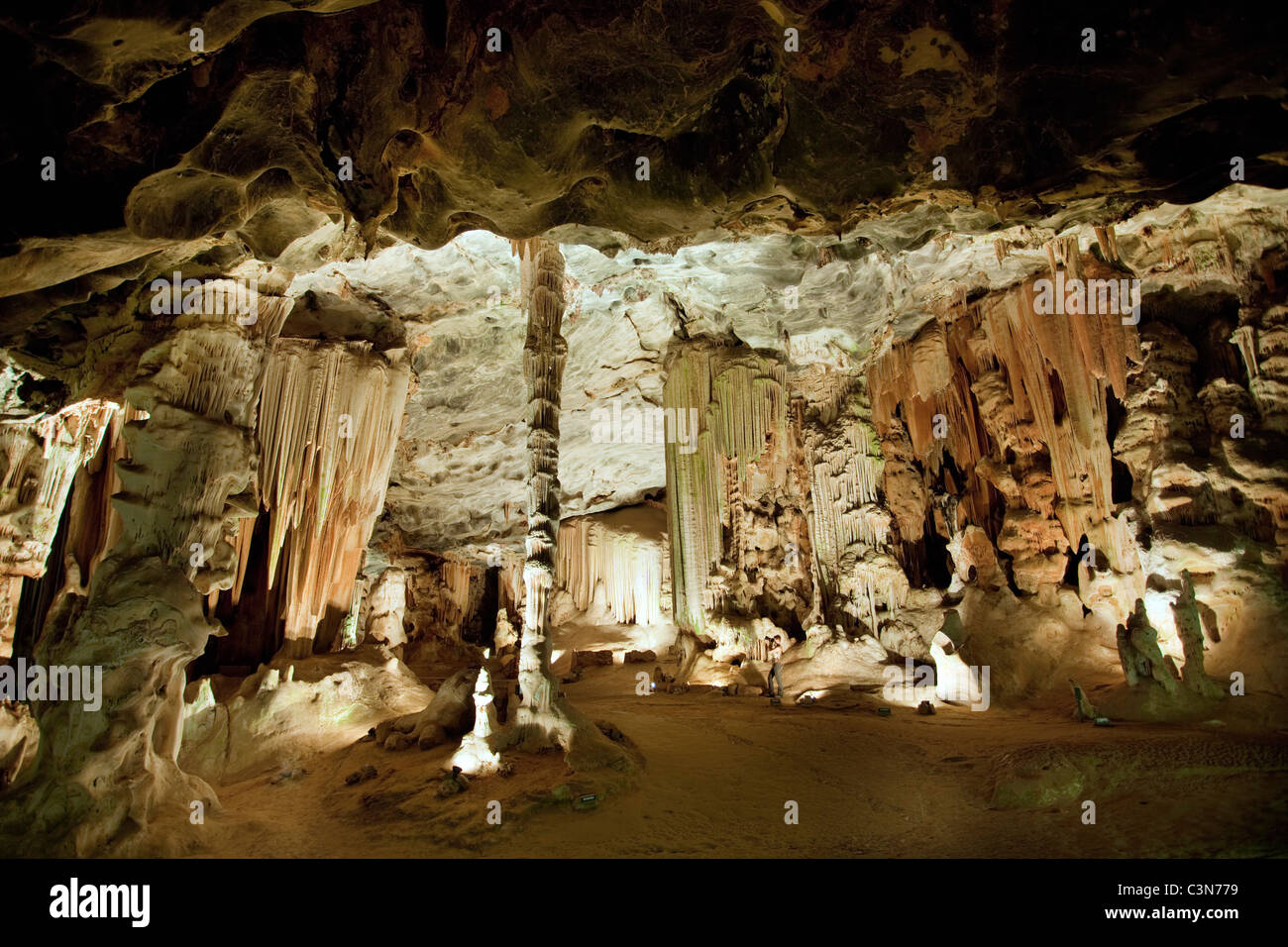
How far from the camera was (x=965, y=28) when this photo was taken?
14.4 feet

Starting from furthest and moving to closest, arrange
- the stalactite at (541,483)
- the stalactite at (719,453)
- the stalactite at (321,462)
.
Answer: the stalactite at (719,453), the stalactite at (321,462), the stalactite at (541,483)

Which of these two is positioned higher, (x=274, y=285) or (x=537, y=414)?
(x=274, y=285)

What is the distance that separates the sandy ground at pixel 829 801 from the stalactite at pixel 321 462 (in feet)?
11.8

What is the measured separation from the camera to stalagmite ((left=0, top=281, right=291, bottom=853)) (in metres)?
4.57

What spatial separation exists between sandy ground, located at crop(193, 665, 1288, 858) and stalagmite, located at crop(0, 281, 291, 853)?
2.79 feet

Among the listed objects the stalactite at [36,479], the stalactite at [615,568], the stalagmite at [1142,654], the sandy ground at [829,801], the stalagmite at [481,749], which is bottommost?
the sandy ground at [829,801]

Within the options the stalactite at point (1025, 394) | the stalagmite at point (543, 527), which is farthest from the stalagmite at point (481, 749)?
the stalactite at point (1025, 394)

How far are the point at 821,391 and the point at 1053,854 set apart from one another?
33.0ft

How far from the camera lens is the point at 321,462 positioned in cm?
1058

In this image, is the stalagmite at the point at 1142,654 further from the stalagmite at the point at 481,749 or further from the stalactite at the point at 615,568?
the stalactite at the point at 615,568

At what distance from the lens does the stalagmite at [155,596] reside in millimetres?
4570

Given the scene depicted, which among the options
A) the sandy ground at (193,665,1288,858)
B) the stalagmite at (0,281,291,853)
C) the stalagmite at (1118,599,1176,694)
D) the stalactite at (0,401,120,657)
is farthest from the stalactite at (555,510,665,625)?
the stalagmite at (0,281,291,853)

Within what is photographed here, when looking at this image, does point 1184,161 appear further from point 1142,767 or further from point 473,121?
point 473,121
